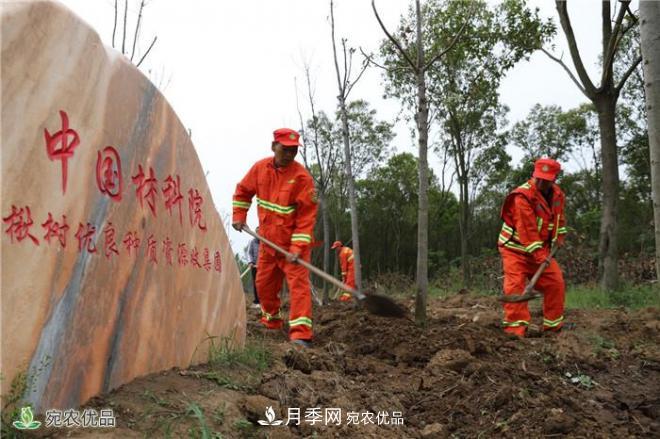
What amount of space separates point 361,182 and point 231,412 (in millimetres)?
19422

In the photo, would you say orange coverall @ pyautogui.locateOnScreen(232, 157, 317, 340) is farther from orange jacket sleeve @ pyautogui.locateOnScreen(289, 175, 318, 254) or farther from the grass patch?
the grass patch

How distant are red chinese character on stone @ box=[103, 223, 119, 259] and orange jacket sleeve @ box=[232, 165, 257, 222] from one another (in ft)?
7.02

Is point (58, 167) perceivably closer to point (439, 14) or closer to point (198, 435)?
point (198, 435)

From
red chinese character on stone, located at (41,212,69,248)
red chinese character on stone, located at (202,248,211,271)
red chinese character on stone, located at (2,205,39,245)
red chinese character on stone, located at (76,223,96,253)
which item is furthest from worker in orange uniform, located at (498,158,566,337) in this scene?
red chinese character on stone, located at (2,205,39,245)

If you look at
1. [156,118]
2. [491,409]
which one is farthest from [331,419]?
[156,118]

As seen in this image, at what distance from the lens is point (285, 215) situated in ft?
14.7

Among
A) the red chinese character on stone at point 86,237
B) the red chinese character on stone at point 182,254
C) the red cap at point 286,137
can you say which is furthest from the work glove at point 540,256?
the red chinese character on stone at point 86,237

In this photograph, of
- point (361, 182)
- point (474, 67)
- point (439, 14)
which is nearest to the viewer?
point (439, 14)

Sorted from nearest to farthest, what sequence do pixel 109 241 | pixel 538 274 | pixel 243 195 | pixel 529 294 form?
pixel 109 241 < pixel 243 195 < pixel 529 294 < pixel 538 274

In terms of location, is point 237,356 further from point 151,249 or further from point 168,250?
point 151,249

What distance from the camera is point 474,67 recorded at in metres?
13.2

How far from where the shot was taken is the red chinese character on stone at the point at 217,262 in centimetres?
351

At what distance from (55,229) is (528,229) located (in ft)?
13.8

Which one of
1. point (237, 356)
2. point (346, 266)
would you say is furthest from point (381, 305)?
point (346, 266)
